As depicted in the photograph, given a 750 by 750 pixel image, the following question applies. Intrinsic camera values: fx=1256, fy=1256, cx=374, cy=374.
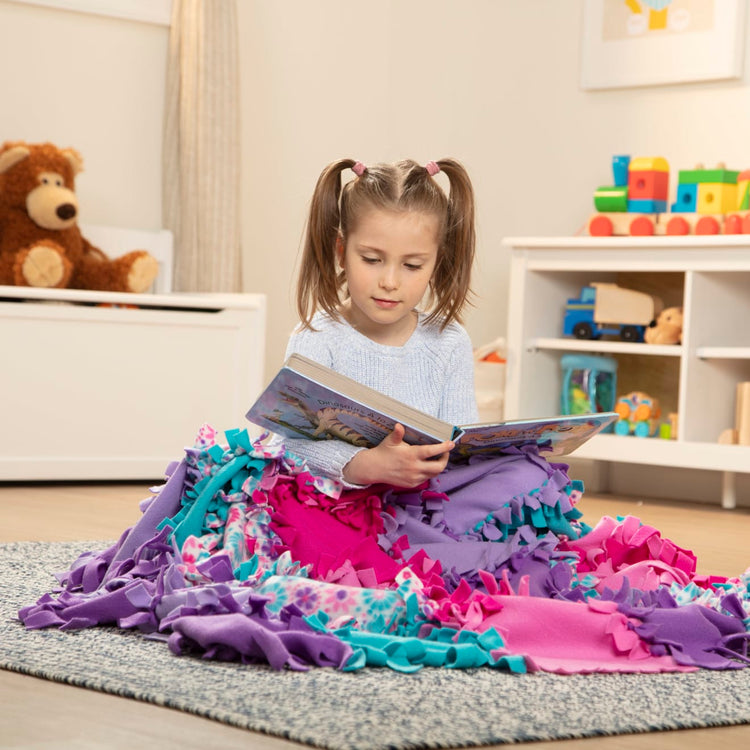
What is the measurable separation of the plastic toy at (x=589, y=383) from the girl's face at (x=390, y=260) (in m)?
1.60

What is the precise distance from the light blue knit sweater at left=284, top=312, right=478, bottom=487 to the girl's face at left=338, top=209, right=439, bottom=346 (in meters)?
0.05

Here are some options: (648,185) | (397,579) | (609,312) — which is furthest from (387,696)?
(648,185)

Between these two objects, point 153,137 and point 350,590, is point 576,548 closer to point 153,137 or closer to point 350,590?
point 350,590

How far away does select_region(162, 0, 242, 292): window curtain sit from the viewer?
3.34m

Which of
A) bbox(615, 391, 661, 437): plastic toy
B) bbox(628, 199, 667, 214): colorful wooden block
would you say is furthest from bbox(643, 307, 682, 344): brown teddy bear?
bbox(628, 199, 667, 214): colorful wooden block

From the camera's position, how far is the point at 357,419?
4.26 feet

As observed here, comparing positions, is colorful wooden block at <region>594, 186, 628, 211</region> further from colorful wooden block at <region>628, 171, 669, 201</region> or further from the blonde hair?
the blonde hair

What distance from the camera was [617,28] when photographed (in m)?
3.23

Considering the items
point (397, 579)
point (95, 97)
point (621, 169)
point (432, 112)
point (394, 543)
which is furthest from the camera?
point (432, 112)

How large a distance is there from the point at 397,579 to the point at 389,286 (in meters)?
0.36

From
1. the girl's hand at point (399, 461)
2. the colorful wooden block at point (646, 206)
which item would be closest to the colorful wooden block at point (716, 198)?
the colorful wooden block at point (646, 206)

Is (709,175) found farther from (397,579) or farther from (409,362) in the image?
(397,579)

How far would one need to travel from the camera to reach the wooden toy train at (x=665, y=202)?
112 inches

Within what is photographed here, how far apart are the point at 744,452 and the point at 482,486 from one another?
143 centimetres
